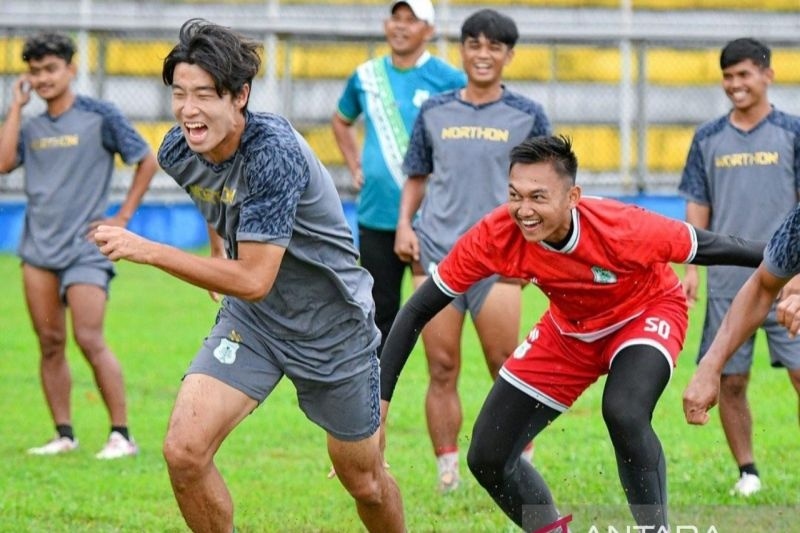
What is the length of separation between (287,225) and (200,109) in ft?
1.72

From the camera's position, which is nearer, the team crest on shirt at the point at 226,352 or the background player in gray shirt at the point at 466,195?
the team crest on shirt at the point at 226,352

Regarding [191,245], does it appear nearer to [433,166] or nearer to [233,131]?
[433,166]

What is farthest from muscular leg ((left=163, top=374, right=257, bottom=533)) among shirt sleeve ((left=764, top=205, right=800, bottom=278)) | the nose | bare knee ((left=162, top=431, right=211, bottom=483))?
shirt sleeve ((left=764, top=205, right=800, bottom=278))

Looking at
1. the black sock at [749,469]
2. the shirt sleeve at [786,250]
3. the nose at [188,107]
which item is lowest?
the black sock at [749,469]

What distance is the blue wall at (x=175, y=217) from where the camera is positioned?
1859 cm

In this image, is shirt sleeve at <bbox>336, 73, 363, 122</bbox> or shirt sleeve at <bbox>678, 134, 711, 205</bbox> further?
shirt sleeve at <bbox>336, 73, 363, 122</bbox>

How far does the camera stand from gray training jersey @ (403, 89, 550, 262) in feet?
27.2

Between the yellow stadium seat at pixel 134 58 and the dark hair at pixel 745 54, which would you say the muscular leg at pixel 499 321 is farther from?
the yellow stadium seat at pixel 134 58

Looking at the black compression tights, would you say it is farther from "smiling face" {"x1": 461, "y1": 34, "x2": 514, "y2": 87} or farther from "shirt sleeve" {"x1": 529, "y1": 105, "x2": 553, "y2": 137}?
"smiling face" {"x1": 461, "y1": 34, "x2": 514, "y2": 87}

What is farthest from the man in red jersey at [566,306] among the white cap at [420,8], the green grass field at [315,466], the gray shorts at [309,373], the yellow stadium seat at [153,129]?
the yellow stadium seat at [153,129]

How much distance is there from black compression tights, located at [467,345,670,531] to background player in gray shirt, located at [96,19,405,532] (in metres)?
0.50

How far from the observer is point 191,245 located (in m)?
18.8

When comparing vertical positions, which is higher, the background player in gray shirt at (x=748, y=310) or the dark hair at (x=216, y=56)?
the dark hair at (x=216, y=56)

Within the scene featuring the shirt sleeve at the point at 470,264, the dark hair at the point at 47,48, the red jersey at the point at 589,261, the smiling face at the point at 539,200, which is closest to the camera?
the smiling face at the point at 539,200
